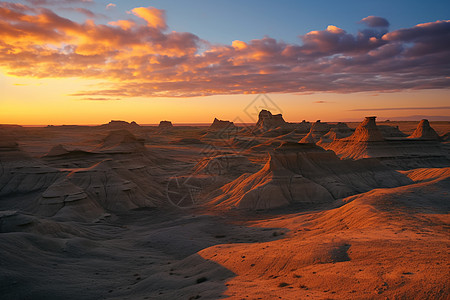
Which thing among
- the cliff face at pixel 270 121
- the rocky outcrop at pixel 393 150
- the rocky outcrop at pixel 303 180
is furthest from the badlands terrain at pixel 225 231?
the cliff face at pixel 270 121

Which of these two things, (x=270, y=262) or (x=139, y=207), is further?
(x=139, y=207)

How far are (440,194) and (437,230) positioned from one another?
465 inches

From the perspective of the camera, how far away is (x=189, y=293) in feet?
43.0

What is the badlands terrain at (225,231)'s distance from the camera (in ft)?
39.8

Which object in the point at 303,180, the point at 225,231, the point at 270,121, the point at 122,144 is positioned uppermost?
the point at 270,121

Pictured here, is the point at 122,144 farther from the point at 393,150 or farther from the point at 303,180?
the point at 393,150

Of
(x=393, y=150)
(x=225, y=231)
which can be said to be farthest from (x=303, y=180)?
(x=393, y=150)

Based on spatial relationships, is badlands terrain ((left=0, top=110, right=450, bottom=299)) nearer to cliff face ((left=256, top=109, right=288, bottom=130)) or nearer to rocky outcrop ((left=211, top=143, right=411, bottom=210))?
rocky outcrop ((left=211, top=143, right=411, bottom=210))

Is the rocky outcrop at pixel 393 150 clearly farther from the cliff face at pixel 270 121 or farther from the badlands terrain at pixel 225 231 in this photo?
the cliff face at pixel 270 121

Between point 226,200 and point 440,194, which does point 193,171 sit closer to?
point 226,200

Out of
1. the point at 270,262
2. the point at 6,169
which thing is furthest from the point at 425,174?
the point at 6,169

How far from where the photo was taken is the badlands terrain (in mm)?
12125

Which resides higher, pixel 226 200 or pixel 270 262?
pixel 270 262

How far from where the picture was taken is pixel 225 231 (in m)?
28.3
